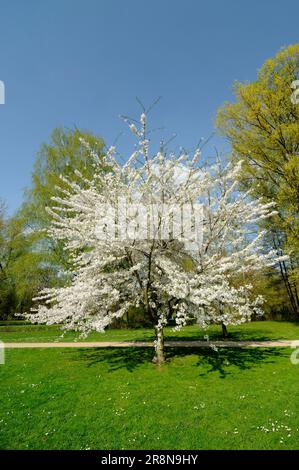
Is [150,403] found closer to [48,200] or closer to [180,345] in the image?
[180,345]

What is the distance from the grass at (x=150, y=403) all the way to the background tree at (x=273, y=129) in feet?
31.2

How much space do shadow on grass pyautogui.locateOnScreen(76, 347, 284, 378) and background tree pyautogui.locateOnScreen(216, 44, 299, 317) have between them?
7.39 meters

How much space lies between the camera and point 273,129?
1836 centimetres

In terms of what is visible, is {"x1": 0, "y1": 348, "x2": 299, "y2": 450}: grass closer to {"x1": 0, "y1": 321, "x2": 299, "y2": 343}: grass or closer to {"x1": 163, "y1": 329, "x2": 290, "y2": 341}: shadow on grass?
{"x1": 163, "y1": 329, "x2": 290, "y2": 341}: shadow on grass

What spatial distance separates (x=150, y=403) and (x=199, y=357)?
429 centimetres

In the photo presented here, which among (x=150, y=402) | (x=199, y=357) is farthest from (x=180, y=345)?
(x=150, y=402)

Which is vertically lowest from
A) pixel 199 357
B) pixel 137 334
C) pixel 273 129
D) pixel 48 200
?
pixel 199 357

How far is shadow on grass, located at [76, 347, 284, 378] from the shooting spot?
10.2 meters

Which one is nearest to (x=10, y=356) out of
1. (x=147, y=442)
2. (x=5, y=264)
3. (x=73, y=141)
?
(x=147, y=442)

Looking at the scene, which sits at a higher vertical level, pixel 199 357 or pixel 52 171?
pixel 52 171

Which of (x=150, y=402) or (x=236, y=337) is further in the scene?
(x=236, y=337)

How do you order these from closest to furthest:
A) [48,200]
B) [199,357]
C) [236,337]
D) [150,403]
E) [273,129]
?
1. [150,403]
2. [199,357]
3. [236,337]
4. [273,129]
5. [48,200]

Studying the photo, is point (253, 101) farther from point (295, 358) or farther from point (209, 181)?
point (295, 358)

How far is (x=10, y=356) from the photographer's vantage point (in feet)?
39.9
